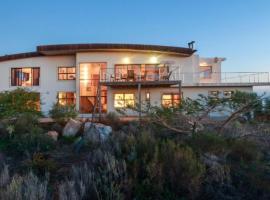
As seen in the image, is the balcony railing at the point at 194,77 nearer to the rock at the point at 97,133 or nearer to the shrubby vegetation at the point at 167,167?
the rock at the point at 97,133

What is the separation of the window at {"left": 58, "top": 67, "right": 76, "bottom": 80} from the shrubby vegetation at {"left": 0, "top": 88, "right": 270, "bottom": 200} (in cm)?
1480

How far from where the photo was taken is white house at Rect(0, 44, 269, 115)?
A: 24141 millimetres

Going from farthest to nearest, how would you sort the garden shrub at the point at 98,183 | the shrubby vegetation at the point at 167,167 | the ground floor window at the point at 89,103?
the ground floor window at the point at 89,103 → the shrubby vegetation at the point at 167,167 → the garden shrub at the point at 98,183

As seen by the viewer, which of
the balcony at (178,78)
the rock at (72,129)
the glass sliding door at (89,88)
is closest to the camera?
the rock at (72,129)

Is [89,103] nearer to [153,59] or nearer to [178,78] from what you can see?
[153,59]

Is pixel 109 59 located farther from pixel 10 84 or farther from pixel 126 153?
pixel 126 153

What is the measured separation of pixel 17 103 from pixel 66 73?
277 inches

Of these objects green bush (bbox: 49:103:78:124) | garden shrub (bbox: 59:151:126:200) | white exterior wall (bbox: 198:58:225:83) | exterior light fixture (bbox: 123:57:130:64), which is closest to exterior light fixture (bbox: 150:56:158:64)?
exterior light fixture (bbox: 123:57:130:64)

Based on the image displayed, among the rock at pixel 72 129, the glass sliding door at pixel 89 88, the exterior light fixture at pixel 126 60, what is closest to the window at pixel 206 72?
the exterior light fixture at pixel 126 60

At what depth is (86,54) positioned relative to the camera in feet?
80.1

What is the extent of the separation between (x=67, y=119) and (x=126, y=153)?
36.1 feet

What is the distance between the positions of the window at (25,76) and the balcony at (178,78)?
205 inches

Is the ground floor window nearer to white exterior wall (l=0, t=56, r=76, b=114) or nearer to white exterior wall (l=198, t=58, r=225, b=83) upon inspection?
white exterior wall (l=0, t=56, r=76, b=114)

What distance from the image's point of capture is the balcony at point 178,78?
21844 mm
